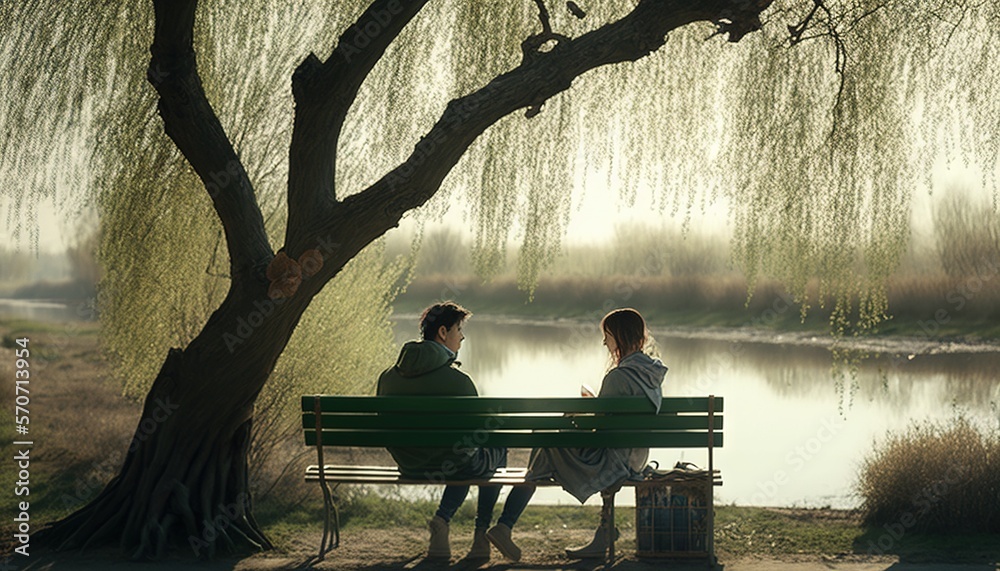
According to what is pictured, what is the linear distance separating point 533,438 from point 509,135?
2466 mm

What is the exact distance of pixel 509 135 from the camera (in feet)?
25.3

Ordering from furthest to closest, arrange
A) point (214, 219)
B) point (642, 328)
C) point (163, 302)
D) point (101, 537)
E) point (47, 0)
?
1. point (163, 302)
2. point (214, 219)
3. point (47, 0)
4. point (101, 537)
5. point (642, 328)

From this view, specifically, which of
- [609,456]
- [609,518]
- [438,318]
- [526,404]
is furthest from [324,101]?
[609,518]

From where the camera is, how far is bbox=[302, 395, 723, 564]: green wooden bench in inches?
234

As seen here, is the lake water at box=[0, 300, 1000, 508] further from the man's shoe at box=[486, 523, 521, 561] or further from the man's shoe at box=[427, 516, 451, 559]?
the man's shoe at box=[427, 516, 451, 559]

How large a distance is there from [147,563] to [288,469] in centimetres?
333

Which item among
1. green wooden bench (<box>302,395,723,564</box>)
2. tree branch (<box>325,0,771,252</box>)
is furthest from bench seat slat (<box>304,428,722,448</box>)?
tree branch (<box>325,0,771,252</box>)

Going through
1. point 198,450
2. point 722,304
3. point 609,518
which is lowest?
point 609,518

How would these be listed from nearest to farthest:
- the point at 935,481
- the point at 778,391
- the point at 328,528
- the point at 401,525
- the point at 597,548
Answer: the point at 597,548
the point at 328,528
the point at 935,481
the point at 401,525
the point at 778,391

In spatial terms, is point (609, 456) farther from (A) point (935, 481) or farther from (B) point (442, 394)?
(A) point (935, 481)

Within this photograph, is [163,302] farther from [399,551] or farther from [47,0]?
[399,551]

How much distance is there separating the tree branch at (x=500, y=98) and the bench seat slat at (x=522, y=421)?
1095mm

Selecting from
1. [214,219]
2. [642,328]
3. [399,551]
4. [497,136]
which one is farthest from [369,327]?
[642,328]

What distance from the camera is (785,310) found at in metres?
30.5
